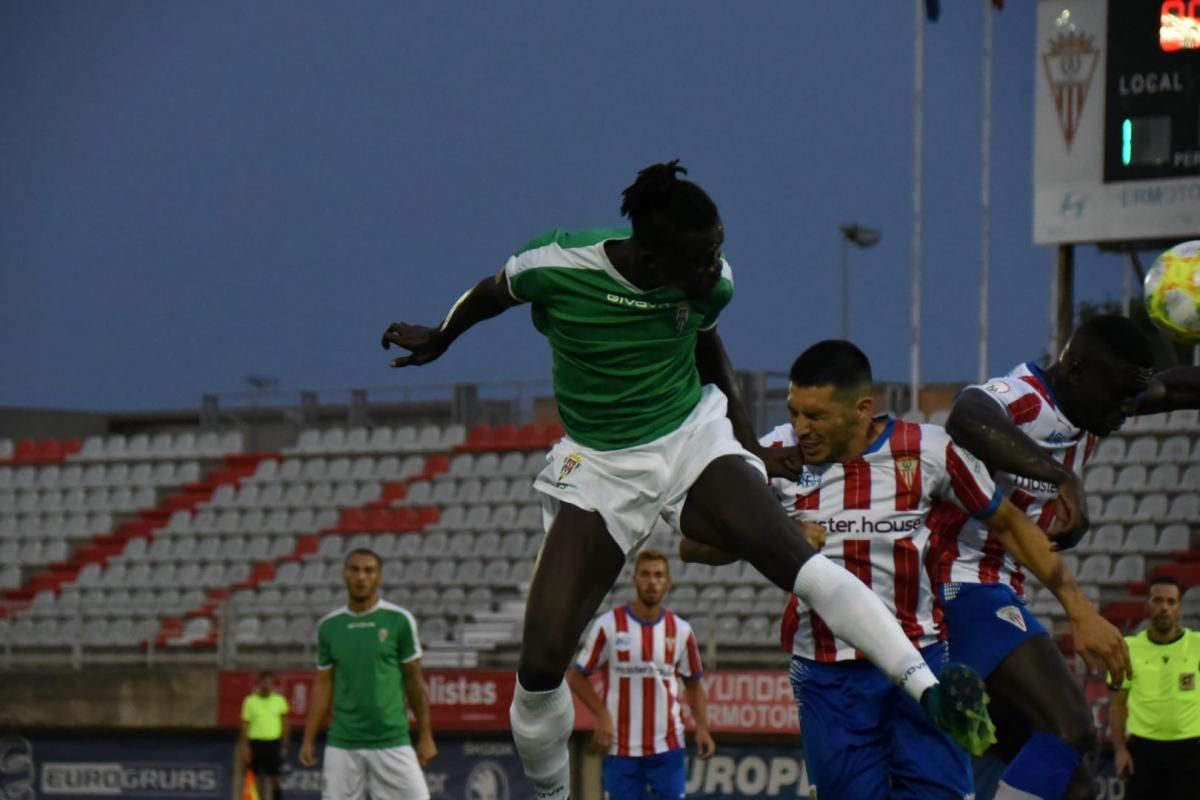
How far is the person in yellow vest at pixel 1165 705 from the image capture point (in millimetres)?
12523

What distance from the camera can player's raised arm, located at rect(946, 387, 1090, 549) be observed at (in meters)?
6.18

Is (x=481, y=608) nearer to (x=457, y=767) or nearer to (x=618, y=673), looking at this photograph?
(x=457, y=767)

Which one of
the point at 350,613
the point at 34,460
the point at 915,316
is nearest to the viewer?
the point at 350,613

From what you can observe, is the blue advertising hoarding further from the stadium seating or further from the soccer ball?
the soccer ball

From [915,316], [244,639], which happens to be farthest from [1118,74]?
[244,639]

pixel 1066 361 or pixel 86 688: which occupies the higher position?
pixel 1066 361

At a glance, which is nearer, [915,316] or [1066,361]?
[1066,361]

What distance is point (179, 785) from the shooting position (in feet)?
61.6

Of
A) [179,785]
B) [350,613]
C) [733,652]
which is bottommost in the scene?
[179,785]

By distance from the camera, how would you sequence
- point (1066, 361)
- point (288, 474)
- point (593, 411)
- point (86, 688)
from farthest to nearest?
point (288, 474) < point (86, 688) < point (1066, 361) < point (593, 411)

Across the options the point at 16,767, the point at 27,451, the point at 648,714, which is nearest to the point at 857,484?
the point at 648,714

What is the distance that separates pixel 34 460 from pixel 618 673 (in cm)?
1750

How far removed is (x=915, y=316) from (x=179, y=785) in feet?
31.8

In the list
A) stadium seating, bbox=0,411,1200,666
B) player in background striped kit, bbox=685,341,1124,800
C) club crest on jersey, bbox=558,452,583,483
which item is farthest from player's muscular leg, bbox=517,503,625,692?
stadium seating, bbox=0,411,1200,666
